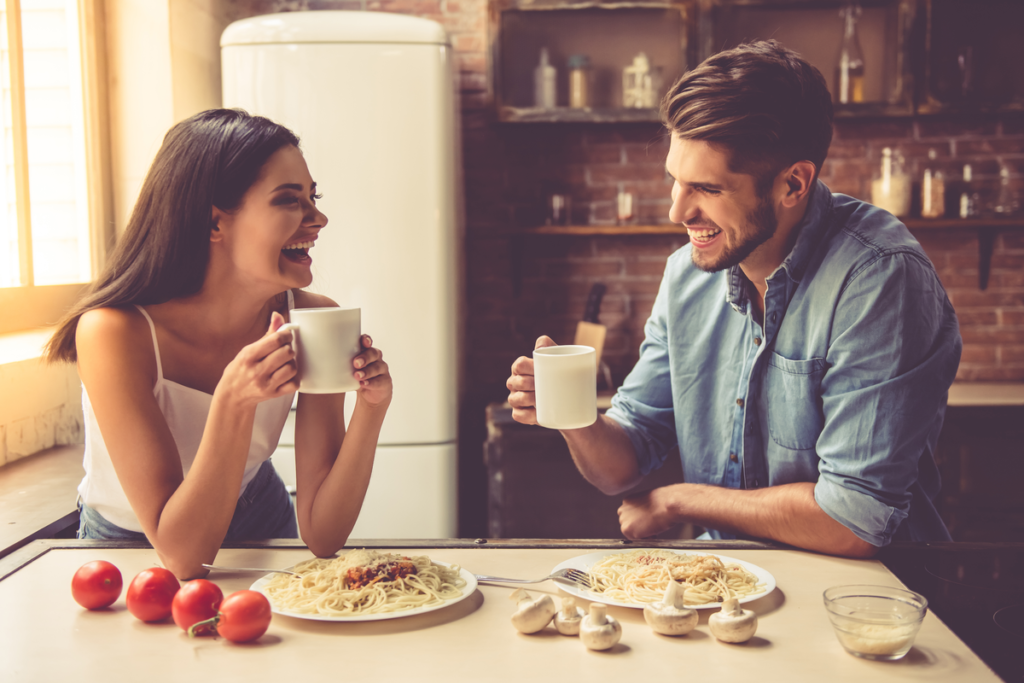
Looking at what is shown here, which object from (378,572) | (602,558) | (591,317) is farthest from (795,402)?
(591,317)

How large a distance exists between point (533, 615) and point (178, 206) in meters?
0.82

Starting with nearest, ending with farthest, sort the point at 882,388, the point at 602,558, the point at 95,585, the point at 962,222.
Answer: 1. the point at 95,585
2. the point at 602,558
3. the point at 882,388
4. the point at 962,222

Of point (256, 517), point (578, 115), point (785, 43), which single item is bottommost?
point (256, 517)

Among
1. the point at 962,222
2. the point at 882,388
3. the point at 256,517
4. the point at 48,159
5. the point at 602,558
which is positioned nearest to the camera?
the point at 602,558

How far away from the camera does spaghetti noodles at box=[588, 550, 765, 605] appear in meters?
0.92

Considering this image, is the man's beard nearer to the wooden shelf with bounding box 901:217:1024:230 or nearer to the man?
the man

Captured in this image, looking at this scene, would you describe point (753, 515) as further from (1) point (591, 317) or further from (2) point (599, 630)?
(1) point (591, 317)

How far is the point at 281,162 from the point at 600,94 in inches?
78.5

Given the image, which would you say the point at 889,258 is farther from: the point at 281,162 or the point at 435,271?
the point at 435,271

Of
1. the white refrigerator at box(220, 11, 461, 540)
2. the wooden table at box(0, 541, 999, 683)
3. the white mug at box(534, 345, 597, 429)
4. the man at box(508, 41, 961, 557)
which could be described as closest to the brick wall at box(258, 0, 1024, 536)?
the white refrigerator at box(220, 11, 461, 540)

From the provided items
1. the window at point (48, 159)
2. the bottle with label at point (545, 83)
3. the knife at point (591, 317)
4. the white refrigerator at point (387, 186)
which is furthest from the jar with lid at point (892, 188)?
the window at point (48, 159)

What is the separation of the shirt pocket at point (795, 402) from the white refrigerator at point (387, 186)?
1.46 m

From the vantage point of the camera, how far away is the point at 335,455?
1332mm

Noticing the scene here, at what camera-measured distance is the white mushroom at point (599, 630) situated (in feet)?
2.68
